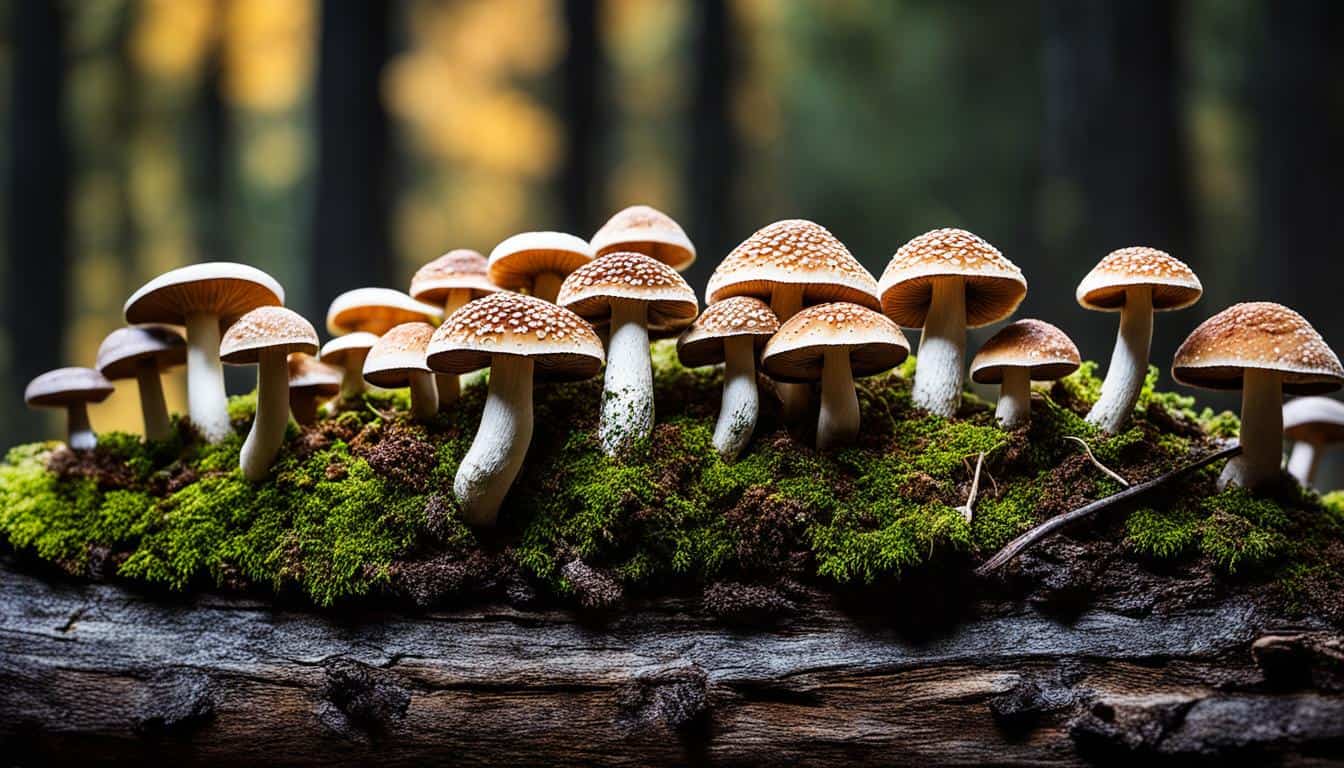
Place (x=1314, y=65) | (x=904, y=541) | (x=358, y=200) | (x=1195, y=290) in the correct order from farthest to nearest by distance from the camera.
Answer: (x=1314, y=65) < (x=358, y=200) < (x=1195, y=290) < (x=904, y=541)

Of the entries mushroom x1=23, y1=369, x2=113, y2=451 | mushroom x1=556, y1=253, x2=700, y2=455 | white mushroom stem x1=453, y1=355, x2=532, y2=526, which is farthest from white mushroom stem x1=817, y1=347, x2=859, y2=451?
mushroom x1=23, y1=369, x2=113, y2=451

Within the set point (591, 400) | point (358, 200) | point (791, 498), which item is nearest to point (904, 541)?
point (791, 498)

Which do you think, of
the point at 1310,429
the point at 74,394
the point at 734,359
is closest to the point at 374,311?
the point at 74,394

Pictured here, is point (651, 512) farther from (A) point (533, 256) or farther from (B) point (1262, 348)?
(B) point (1262, 348)

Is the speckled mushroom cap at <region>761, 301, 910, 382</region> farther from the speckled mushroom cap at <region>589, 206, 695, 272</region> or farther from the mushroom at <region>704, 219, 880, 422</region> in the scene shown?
the speckled mushroom cap at <region>589, 206, 695, 272</region>

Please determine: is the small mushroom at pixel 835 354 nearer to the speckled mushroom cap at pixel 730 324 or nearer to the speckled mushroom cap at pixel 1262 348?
the speckled mushroom cap at pixel 730 324

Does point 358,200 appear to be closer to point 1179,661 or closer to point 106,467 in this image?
point 106,467

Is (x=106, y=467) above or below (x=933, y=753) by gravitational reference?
above
